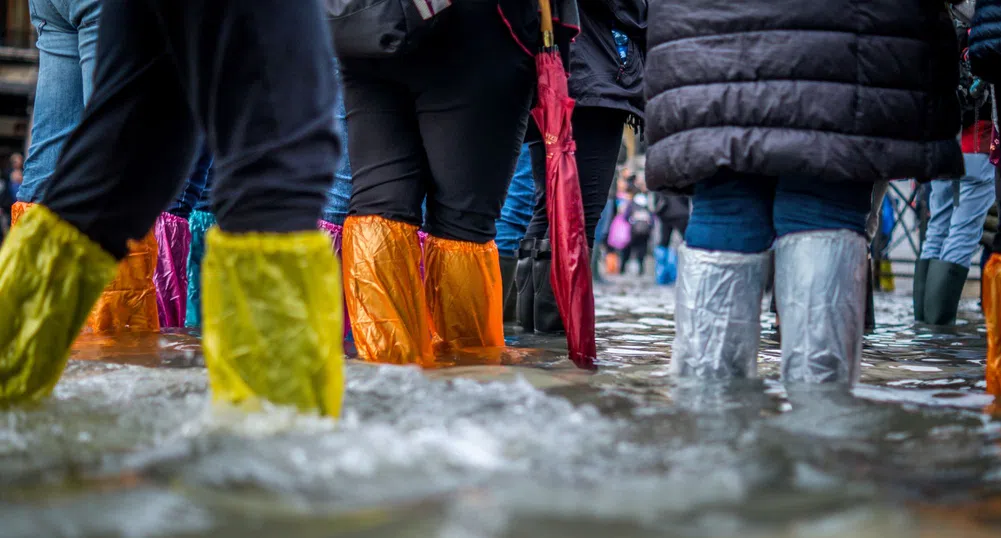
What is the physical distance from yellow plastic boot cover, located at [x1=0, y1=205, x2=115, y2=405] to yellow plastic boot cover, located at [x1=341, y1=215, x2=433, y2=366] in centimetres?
78

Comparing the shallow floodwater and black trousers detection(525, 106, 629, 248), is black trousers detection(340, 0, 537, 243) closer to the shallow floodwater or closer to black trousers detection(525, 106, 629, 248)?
the shallow floodwater

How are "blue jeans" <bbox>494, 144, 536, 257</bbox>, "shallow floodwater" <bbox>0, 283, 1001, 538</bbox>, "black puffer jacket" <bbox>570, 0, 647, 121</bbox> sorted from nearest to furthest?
"shallow floodwater" <bbox>0, 283, 1001, 538</bbox> < "black puffer jacket" <bbox>570, 0, 647, 121</bbox> < "blue jeans" <bbox>494, 144, 536, 257</bbox>

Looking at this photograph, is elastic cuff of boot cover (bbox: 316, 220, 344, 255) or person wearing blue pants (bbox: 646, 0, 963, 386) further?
elastic cuff of boot cover (bbox: 316, 220, 344, 255)

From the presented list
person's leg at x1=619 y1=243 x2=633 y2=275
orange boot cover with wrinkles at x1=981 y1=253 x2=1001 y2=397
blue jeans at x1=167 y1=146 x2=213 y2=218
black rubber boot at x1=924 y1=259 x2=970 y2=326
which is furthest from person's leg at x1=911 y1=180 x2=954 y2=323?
person's leg at x1=619 y1=243 x2=633 y2=275

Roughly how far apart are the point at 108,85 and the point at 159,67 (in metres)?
0.10

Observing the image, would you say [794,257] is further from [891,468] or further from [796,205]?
[891,468]

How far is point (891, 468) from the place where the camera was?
1.37 metres

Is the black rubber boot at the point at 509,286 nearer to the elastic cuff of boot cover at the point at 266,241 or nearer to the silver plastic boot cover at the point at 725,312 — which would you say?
the silver plastic boot cover at the point at 725,312

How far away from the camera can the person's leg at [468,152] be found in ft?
8.18

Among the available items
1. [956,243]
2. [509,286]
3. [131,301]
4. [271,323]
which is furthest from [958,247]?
[271,323]

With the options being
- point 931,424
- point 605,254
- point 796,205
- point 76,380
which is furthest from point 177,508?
point 605,254

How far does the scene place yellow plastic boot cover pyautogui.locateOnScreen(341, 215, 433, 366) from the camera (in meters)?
2.46

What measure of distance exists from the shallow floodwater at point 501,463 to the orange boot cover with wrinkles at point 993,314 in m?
0.11

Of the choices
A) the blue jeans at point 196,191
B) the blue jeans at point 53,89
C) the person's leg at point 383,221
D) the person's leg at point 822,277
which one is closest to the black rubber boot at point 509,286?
the blue jeans at point 196,191
